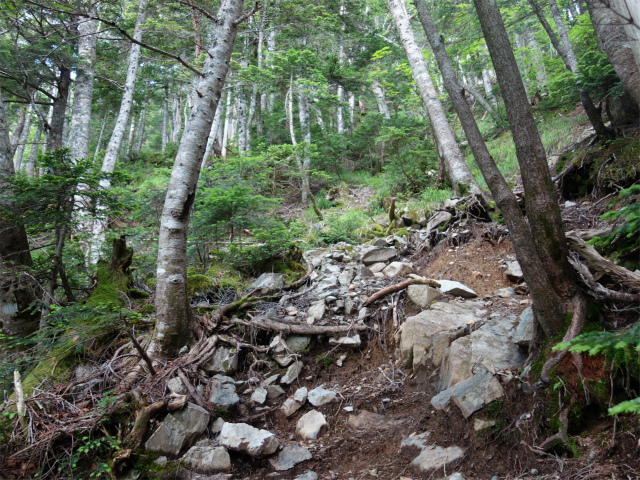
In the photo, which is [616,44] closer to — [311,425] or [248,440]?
[311,425]

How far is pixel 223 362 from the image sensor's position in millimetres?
4035

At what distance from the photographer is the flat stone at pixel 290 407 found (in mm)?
3523

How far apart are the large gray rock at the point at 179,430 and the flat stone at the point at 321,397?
3.56ft

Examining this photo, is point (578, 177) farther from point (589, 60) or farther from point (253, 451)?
point (253, 451)

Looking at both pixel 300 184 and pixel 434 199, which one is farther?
pixel 300 184

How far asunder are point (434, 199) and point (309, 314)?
191 inches

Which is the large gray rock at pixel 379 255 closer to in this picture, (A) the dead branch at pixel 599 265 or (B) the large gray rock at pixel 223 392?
(B) the large gray rock at pixel 223 392

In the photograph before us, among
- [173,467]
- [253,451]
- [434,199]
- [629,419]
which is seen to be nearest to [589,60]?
[434,199]

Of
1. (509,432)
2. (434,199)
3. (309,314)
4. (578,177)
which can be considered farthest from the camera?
(434,199)

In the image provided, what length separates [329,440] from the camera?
312 centimetres

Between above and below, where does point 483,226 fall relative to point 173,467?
above

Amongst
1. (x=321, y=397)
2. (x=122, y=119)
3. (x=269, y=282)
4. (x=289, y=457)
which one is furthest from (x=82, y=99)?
(x=289, y=457)

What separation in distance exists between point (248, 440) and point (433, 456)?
157 cm

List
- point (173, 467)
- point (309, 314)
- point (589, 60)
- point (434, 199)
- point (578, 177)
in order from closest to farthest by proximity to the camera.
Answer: point (173, 467) → point (309, 314) → point (578, 177) → point (589, 60) → point (434, 199)
